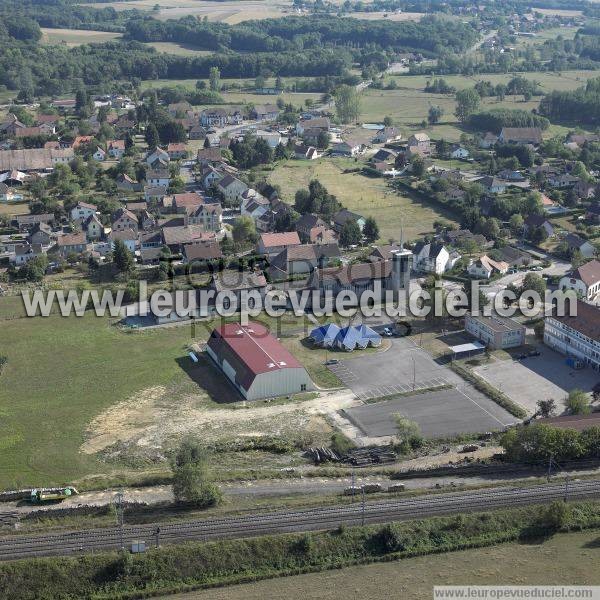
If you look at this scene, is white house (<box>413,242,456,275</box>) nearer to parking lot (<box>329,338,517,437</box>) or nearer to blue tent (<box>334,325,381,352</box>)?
blue tent (<box>334,325,381,352</box>)

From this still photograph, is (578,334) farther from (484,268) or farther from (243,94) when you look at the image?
(243,94)

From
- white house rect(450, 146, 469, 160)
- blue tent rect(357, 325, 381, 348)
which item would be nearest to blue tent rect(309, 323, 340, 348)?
blue tent rect(357, 325, 381, 348)

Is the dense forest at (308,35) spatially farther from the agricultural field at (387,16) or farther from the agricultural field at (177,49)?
the agricultural field at (387,16)

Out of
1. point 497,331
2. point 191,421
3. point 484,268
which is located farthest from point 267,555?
point 484,268

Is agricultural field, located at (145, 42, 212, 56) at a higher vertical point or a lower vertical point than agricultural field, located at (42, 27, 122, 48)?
lower

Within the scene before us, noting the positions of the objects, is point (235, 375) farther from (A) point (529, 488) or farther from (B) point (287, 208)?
(B) point (287, 208)

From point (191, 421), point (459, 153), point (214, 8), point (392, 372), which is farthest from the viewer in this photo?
point (214, 8)

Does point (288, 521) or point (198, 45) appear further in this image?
point (198, 45)
